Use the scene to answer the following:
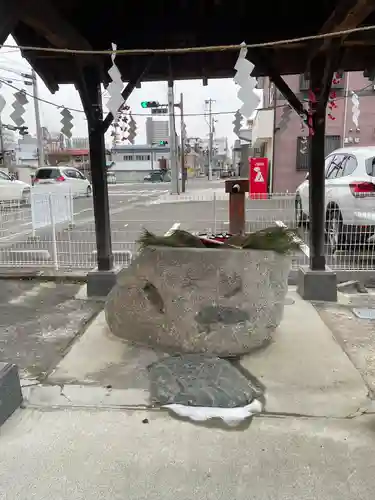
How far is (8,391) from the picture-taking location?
2.51 m

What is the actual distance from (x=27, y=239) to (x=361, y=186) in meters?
5.64

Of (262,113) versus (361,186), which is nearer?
(361,186)

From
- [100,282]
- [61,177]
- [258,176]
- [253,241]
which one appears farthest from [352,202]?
[61,177]

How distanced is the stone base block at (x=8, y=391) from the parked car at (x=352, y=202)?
4.53 metres

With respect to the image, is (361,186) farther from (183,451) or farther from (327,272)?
(183,451)

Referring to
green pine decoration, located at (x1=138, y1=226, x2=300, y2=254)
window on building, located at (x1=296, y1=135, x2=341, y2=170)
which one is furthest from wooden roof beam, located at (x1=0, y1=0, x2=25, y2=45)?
window on building, located at (x1=296, y1=135, x2=341, y2=170)

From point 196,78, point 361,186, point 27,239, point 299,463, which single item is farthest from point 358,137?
point 299,463

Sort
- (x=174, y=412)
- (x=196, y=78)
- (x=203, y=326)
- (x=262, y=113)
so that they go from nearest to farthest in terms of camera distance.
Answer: (x=174, y=412) < (x=203, y=326) < (x=196, y=78) < (x=262, y=113)

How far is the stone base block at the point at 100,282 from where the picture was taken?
4.86m

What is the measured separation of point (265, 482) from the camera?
1.94 meters

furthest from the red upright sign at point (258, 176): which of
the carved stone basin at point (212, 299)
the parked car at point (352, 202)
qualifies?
the carved stone basin at point (212, 299)

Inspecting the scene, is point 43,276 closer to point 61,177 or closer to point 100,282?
point 100,282

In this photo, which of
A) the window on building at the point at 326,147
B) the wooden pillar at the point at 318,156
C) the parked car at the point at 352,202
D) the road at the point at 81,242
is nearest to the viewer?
the wooden pillar at the point at 318,156

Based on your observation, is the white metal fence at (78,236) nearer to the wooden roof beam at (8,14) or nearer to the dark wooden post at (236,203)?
the dark wooden post at (236,203)
